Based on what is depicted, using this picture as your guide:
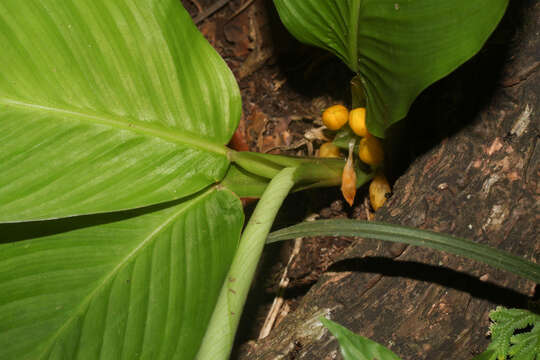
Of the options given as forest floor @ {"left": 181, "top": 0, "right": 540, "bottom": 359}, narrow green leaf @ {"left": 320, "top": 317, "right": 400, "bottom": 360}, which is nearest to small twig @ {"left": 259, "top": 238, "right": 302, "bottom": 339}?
forest floor @ {"left": 181, "top": 0, "right": 540, "bottom": 359}

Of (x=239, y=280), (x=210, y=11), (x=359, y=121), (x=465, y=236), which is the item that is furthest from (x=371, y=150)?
(x=210, y=11)

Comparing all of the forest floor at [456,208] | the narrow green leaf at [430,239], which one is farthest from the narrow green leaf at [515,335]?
the narrow green leaf at [430,239]

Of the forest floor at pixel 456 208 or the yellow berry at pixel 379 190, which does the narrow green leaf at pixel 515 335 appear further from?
the yellow berry at pixel 379 190


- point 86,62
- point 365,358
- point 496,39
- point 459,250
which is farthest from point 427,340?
point 86,62

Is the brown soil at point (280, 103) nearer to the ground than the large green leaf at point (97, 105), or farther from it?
nearer to the ground

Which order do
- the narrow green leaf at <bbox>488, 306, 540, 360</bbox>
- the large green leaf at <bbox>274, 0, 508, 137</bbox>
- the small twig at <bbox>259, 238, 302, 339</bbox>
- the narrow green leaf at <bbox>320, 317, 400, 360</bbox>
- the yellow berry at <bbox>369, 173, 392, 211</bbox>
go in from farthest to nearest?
the small twig at <bbox>259, 238, 302, 339</bbox> < the yellow berry at <bbox>369, 173, 392, 211</bbox> < the narrow green leaf at <bbox>488, 306, 540, 360</bbox> < the large green leaf at <bbox>274, 0, 508, 137</bbox> < the narrow green leaf at <bbox>320, 317, 400, 360</bbox>

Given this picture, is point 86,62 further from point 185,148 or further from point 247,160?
point 247,160

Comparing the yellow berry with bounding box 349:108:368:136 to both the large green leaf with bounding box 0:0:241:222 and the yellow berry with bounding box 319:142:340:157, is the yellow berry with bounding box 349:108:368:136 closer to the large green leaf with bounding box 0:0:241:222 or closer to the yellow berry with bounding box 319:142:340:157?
the yellow berry with bounding box 319:142:340:157
